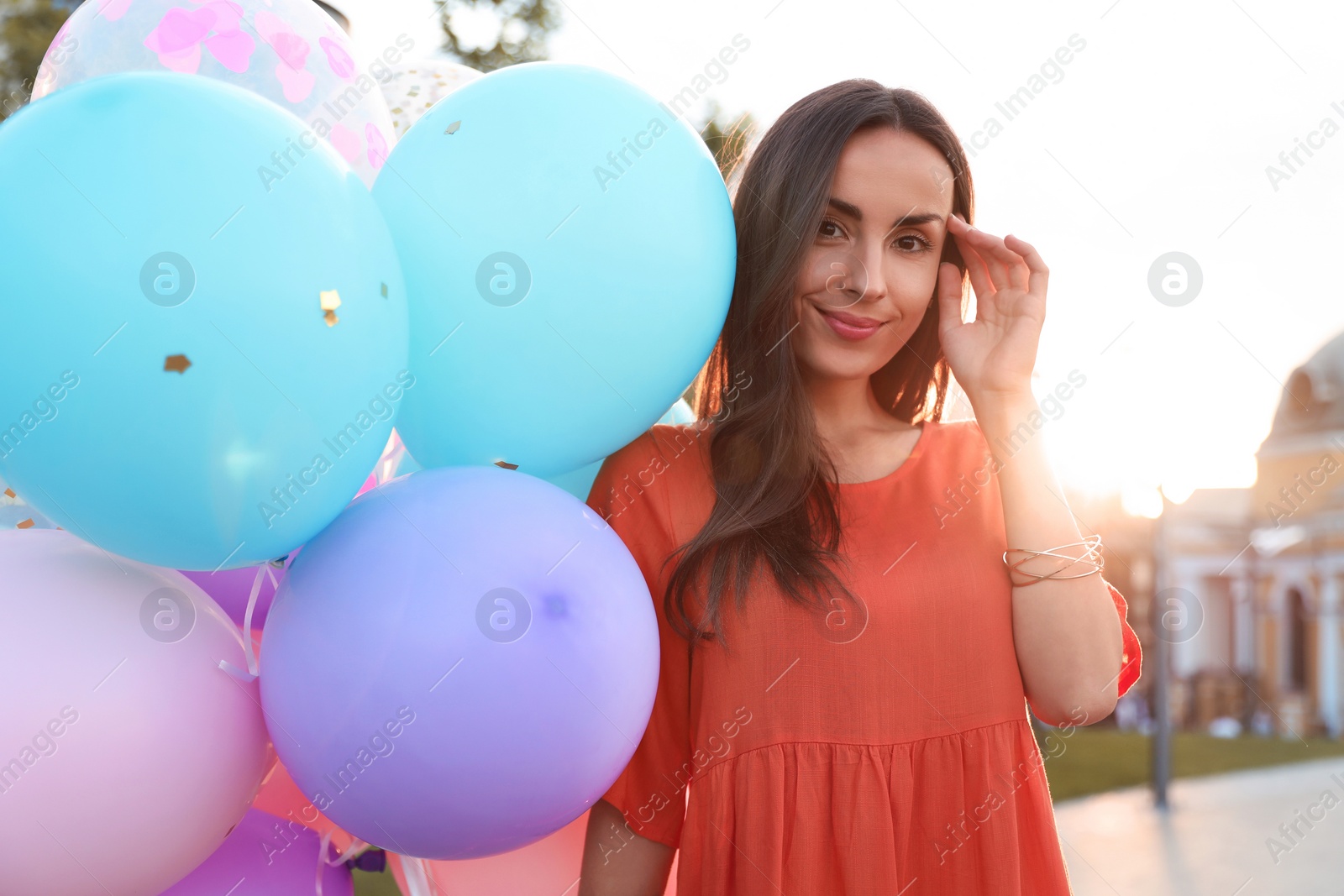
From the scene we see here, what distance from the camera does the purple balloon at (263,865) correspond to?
1639mm

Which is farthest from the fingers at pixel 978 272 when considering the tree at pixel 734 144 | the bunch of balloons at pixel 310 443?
the bunch of balloons at pixel 310 443

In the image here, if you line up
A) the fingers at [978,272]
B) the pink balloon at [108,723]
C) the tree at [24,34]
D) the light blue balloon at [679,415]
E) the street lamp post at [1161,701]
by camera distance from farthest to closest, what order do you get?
the street lamp post at [1161,701] → the tree at [24,34] → the light blue balloon at [679,415] → the fingers at [978,272] → the pink balloon at [108,723]

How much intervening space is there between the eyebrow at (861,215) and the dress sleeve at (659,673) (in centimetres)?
55

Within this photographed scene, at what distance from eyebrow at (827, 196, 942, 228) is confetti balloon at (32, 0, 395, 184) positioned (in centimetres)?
81

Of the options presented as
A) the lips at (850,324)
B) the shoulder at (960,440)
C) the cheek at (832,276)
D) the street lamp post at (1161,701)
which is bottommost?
the street lamp post at (1161,701)

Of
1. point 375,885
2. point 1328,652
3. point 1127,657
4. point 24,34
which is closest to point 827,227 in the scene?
point 1127,657

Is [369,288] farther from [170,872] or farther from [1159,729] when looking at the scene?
[1159,729]

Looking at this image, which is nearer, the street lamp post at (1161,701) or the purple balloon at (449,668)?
Result: the purple balloon at (449,668)

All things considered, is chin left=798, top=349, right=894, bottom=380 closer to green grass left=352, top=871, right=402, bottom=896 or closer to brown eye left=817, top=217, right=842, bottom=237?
brown eye left=817, top=217, right=842, bottom=237

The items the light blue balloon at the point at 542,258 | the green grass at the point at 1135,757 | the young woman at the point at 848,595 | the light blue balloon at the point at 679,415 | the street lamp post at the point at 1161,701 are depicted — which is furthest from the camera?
the green grass at the point at 1135,757

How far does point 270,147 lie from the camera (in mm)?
1275

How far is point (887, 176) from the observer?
1967mm

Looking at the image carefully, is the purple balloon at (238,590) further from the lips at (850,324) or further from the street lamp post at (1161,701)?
the street lamp post at (1161,701)

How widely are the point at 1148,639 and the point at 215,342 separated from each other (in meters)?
31.1
